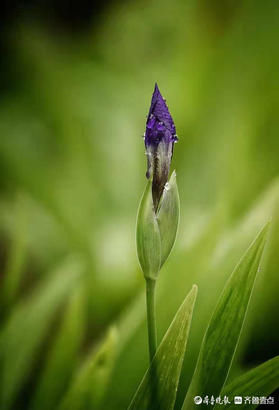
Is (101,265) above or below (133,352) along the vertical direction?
above

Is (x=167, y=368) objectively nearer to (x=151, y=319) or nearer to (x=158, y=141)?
(x=151, y=319)

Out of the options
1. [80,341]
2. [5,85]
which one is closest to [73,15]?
[5,85]

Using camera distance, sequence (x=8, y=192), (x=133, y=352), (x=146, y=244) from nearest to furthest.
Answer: (x=146, y=244) < (x=133, y=352) < (x=8, y=192)

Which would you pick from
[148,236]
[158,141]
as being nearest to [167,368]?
[148,236]

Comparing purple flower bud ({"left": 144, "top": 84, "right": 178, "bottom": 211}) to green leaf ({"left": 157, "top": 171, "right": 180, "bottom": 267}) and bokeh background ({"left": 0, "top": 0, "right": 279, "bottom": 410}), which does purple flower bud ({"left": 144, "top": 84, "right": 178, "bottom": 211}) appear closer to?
green leaf ({"left": 157, "top": 171, "right": 180, "bottom": 267})

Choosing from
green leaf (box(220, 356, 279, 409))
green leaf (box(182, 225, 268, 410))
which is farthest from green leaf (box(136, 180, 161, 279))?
green leaf (box(220, 356, 279, 409))

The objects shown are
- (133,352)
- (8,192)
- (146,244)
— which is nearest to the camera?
(146,244)

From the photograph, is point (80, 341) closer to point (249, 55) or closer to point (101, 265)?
point (101, 265)
